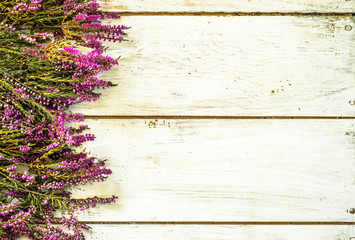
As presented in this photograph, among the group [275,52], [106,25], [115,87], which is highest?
[275,52]

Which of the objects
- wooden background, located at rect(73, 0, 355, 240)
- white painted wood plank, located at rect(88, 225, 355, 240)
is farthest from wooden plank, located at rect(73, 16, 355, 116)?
white painted wood plank, located at rect(88, 225, 355, 240)

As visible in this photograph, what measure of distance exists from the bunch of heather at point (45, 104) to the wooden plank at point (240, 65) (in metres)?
0.08

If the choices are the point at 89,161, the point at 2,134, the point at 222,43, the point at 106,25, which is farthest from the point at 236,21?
the point at 2,134

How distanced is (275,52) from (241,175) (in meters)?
0.42

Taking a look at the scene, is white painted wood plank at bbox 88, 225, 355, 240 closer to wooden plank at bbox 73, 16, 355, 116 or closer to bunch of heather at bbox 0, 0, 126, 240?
bunch of heather at bbox 0, 0, 126, 240

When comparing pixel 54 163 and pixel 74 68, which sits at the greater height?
pixel 74 68

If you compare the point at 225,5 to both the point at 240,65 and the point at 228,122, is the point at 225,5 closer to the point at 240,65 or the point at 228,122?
the point at 240,65

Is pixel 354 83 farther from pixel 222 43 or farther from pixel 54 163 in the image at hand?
pixel 54 163

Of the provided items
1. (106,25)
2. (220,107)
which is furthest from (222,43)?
(106,25)

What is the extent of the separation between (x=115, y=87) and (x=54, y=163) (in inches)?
12.3

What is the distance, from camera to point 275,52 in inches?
48.4

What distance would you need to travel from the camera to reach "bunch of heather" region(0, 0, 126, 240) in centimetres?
113

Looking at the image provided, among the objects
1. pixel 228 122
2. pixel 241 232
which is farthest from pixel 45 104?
pixel 241 232

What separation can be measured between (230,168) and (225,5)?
0.54 metres
